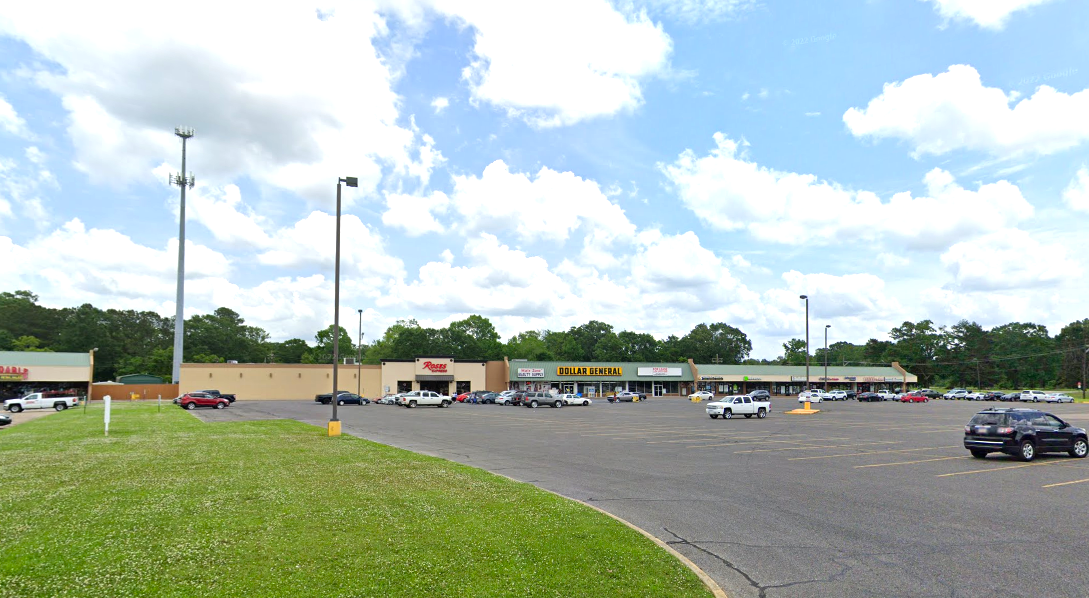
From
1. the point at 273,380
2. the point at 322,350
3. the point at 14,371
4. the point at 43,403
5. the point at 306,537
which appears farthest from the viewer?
the point at 322,350

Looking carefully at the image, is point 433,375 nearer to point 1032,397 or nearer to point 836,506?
point 1032,397

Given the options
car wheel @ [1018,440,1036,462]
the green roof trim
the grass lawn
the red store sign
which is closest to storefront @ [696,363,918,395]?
car wheel @ [1018,440,1036,462]

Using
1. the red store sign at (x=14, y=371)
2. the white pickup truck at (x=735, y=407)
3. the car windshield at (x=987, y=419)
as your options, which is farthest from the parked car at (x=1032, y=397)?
the red store sign at (x=14, y=371)

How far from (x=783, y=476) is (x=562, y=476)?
4.94 m

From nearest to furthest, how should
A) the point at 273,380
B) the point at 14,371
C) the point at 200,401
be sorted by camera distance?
1. the point at 200,401
2. the point at 14,371
3. the point at 273,380

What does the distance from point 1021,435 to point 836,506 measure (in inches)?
407

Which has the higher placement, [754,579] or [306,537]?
[306,537]

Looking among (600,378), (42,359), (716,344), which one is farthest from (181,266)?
(716,344)

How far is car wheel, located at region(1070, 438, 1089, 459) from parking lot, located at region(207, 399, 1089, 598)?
0.42 m

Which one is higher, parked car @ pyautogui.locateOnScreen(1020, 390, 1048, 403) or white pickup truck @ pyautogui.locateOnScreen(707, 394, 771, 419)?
white pickup truck @ pyautogui.locateOnScreen(707, 394, 771, 419)

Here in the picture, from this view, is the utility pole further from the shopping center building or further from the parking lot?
the parking lot

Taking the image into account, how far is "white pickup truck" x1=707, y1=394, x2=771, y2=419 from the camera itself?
40062 millimetres

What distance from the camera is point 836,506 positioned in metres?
11.0

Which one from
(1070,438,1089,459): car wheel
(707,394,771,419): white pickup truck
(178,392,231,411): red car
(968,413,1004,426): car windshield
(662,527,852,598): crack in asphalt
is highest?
(968,413,1004,426): car windshield
